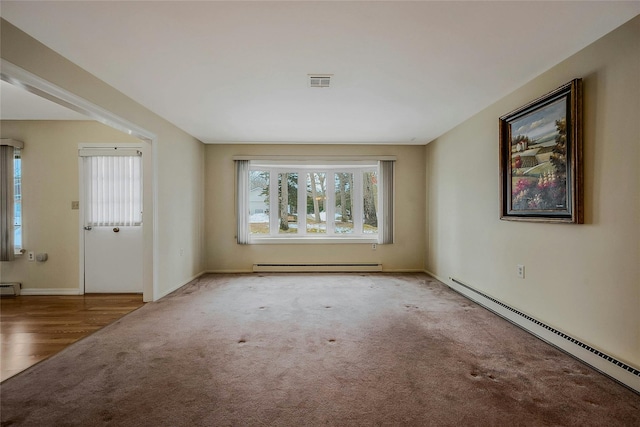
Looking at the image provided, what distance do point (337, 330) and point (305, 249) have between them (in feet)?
9.26

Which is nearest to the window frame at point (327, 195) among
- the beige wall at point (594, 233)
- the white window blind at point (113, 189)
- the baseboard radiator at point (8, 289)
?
the white window blind at point (113, 189)

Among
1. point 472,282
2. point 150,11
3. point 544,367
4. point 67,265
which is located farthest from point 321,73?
point 67,265

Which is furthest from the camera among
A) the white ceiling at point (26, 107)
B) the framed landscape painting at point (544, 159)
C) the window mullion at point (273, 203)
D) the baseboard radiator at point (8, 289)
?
the window mullion at point (273, 203)

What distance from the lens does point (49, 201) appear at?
14.0 ft

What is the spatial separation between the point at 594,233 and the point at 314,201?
4287 mm

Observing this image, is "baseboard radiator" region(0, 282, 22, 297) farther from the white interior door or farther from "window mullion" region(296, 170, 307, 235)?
"window mullion" region(296, 170, 307, 235)

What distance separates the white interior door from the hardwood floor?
Answer: 0.25 m

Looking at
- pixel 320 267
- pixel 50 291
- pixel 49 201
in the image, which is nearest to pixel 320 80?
pixel 320 267

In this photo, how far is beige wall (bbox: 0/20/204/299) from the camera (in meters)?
2.24

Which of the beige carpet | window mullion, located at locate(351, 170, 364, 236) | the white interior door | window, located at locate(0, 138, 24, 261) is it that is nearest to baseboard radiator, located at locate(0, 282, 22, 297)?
window, located at locate(0, 138, 24, 261)

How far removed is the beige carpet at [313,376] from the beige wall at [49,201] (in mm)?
1912

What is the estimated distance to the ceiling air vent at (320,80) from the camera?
2.80 meters

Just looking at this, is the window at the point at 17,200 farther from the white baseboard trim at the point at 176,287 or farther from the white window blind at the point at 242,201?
the white window blind at the point at 242,201

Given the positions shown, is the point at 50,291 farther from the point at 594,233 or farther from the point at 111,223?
the point at 594,233
